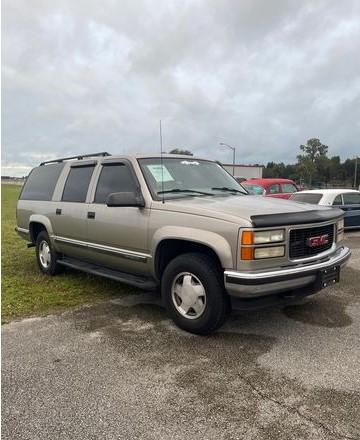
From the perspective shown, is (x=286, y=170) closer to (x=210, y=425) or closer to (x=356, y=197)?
(x=356, y=197)

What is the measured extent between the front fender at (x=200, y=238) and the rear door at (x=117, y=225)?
0.83ft

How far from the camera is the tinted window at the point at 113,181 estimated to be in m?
5.09

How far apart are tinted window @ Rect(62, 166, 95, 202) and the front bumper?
284cm

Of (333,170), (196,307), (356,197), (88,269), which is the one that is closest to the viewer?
(196,307)

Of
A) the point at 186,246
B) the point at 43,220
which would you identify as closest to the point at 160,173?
the point at 186,246

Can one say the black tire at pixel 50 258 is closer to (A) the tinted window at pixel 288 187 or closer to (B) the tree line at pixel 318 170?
(A) the tinted window at pixel 288 187

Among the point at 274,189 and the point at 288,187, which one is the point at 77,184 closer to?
the point at 274,189

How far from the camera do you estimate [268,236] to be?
380cm

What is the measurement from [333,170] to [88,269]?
92.7 meters

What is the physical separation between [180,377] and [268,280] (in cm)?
112

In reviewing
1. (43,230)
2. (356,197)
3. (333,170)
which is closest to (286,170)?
(333,170)

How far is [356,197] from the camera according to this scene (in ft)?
40.4

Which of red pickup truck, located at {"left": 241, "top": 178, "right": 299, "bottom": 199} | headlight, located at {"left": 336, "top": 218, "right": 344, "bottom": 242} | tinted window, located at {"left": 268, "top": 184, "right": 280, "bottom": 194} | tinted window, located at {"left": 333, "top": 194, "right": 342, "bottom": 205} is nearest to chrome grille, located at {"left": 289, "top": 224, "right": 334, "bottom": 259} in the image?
headlight, located at {"left": 336, "top": 218, "right": 344, "bottom": 242}

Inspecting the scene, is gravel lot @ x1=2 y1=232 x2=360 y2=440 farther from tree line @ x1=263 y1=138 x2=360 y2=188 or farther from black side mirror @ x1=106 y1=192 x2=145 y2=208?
tree line @ x1=263 y1=138 x2=360 y2=188
